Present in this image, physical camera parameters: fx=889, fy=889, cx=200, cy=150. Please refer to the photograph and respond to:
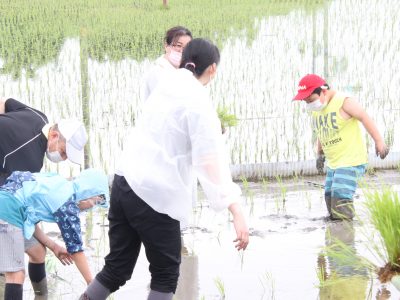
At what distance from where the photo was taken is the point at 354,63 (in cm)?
881

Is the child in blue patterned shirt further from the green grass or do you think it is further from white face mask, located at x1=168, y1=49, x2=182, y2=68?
white face mask, located at x1=168, y1=49, x2=182, y2=68

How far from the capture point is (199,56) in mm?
3811

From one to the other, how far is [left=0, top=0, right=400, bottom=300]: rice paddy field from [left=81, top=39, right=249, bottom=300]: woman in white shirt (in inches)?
78.5

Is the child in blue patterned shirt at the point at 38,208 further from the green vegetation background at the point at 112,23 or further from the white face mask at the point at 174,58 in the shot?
the green vegetation background at the point at 112,23

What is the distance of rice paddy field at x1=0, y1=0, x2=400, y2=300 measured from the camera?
22.2ft

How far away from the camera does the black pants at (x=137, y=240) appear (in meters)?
3.78

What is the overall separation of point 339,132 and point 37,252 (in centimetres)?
259

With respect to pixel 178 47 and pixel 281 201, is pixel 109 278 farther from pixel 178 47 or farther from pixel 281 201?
pixel 281 201

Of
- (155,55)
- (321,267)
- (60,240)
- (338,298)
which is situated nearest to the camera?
(338,298)

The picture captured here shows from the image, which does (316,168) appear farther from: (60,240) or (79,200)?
(79,200)

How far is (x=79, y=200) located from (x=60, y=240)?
5.94ft

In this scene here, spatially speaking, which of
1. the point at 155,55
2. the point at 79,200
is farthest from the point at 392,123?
the point at 79,200

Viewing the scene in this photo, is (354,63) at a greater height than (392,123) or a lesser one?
greater

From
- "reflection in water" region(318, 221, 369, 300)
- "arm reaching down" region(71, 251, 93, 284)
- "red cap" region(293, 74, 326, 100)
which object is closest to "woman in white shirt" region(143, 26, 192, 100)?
"red cap" region(293, 74, 326, 100)
